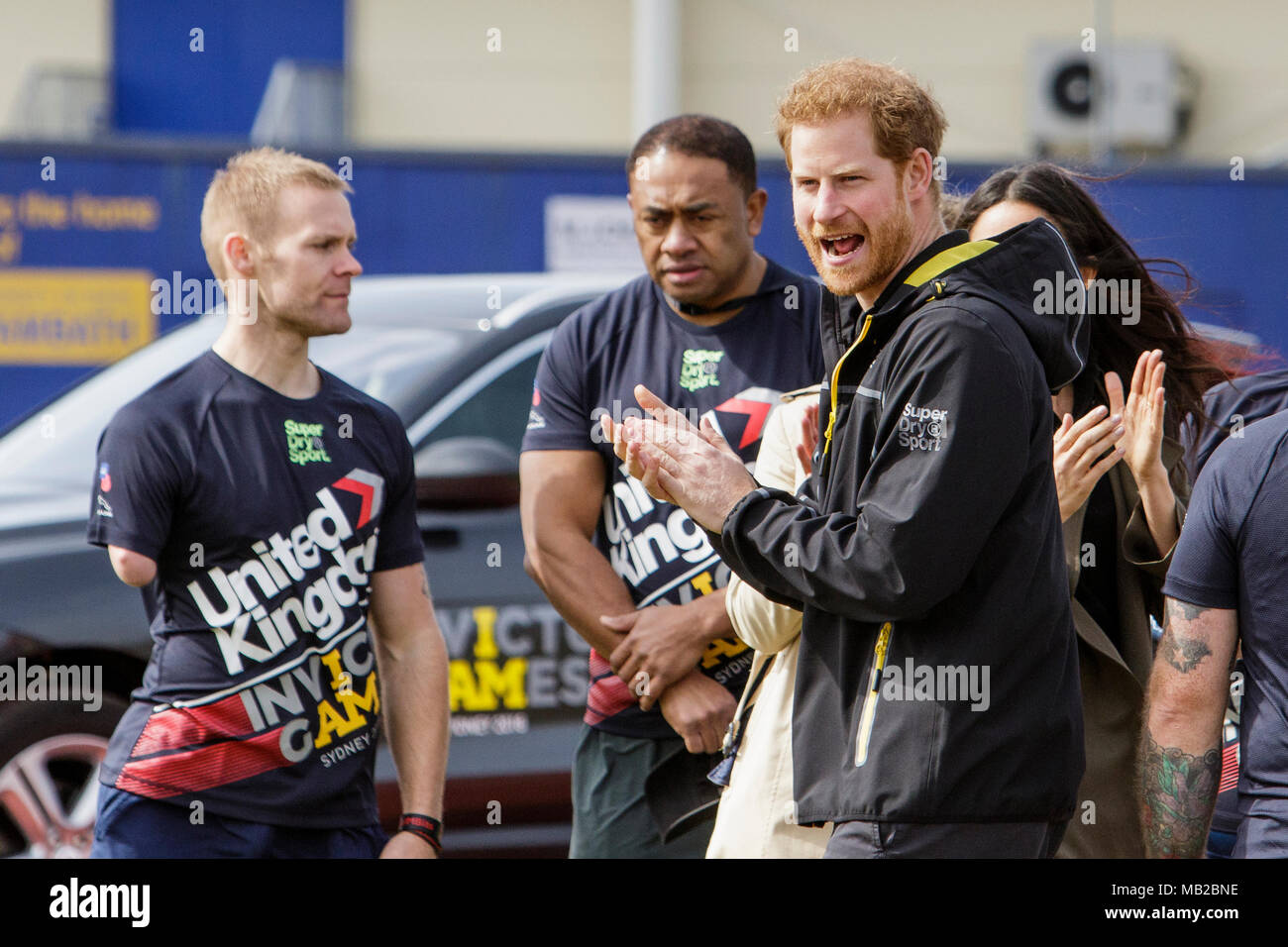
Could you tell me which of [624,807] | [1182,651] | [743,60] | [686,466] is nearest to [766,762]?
[686,466]

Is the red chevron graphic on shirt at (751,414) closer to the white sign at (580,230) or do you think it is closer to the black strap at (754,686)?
the black strap at (754,686)

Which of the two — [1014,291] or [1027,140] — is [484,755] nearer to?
[1014,291]

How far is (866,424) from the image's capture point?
7.73 ft

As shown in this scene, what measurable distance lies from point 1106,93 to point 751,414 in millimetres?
15938

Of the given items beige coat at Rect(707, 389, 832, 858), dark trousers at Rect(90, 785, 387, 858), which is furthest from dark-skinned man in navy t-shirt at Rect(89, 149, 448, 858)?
beige coat at Rect(707, 389, 832, 858)

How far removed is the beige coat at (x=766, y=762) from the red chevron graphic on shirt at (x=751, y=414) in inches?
23.3

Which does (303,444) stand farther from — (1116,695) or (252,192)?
(1116,695)

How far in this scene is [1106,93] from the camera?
59.2ft

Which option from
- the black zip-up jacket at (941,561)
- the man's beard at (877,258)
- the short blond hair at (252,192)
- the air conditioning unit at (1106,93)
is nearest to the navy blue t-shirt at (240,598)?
the short blond hair at (252,192)

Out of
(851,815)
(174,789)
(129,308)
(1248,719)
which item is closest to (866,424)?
(851,815)

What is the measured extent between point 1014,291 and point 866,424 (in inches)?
Result: 11.6
